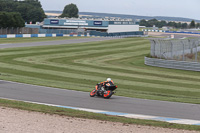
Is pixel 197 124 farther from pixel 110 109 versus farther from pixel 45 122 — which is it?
pixel 45 122

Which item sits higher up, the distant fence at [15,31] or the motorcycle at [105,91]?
the distant fence at [15,31]

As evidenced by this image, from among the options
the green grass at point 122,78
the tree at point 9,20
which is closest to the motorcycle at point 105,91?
the green grass at point 122,78

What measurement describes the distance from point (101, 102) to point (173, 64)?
15662mm

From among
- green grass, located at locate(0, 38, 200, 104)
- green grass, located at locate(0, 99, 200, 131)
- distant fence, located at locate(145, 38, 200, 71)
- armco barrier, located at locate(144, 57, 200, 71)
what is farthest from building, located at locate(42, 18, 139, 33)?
green grass, located at locate(0, 99, 200, 131)

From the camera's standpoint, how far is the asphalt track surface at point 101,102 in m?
14.1

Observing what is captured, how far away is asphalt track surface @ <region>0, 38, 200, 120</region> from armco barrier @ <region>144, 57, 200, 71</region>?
43.7 ft

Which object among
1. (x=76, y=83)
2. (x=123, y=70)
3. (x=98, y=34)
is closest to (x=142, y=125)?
(x=76, y=83)

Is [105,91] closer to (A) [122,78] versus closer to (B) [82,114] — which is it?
(B) [82,114]

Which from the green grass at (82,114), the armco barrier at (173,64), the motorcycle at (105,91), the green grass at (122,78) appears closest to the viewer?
the green grass at (82,114)

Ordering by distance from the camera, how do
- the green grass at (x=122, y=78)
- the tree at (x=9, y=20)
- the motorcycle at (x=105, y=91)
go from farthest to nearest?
1. the tree at (x=9, y=20)
2. the green grass at (x=122, y=78)
3. the motorcycle at (x=105, y=91)

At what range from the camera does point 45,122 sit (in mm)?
10906

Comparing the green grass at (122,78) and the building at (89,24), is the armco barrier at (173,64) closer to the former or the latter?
the green grass at (122,78)

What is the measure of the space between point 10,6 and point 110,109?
168 metres

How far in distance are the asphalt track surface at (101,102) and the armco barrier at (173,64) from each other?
524 inches
